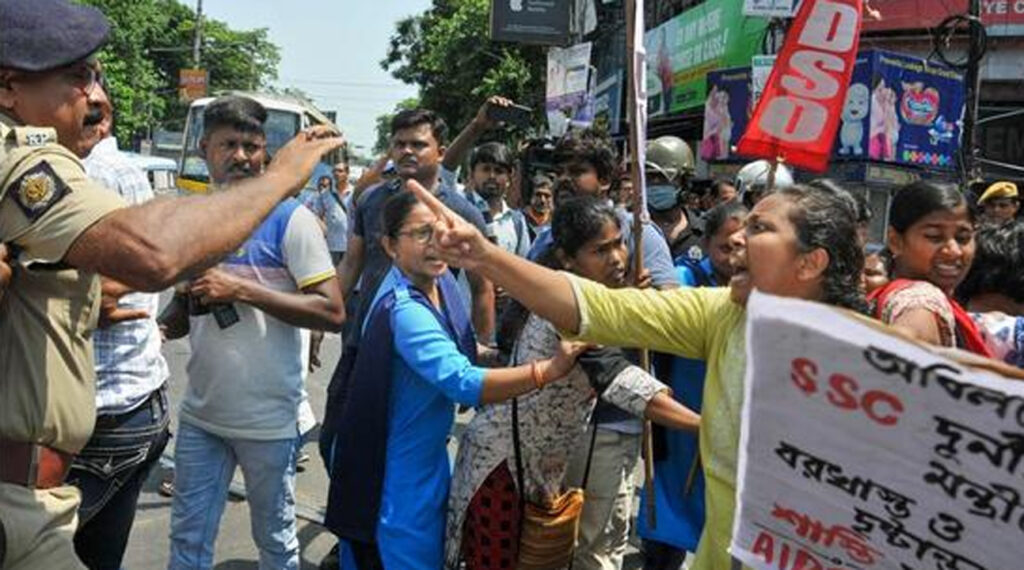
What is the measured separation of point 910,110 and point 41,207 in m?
12.3

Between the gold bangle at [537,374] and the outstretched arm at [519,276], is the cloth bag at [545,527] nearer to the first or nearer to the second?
the gold bangle at [537,374]

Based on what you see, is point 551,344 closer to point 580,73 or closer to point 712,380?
point 712,380

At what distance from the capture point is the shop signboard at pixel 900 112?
11.9 meters

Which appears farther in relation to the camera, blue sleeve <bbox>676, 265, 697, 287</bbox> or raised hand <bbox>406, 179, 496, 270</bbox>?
blue sleeve <bbox>676, 265, 697, 287</bbox>

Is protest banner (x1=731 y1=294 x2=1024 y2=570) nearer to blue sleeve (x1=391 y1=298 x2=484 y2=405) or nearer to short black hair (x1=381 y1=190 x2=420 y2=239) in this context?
blue sleeve (x1=391 y1=298 x2=484 y2=405)

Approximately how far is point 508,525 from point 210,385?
1.04m

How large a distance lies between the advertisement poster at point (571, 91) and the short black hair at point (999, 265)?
954cm

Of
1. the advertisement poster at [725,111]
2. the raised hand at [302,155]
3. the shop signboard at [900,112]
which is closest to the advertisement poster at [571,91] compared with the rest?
the advertisement poster at [725,111]

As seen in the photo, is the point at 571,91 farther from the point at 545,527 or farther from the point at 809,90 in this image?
the point at 545,527

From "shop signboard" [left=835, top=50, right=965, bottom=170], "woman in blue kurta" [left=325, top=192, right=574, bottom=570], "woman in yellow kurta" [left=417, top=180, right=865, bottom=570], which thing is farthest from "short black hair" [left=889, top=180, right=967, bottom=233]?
"shop signboard" [left=835, top=50, right=965, bottom=170]

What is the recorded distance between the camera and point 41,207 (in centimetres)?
156

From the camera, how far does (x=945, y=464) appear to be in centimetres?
129

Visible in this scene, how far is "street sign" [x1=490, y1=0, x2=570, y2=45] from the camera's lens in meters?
17.4

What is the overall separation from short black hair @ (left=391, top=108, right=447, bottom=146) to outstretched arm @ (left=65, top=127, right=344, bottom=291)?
2378 mm
